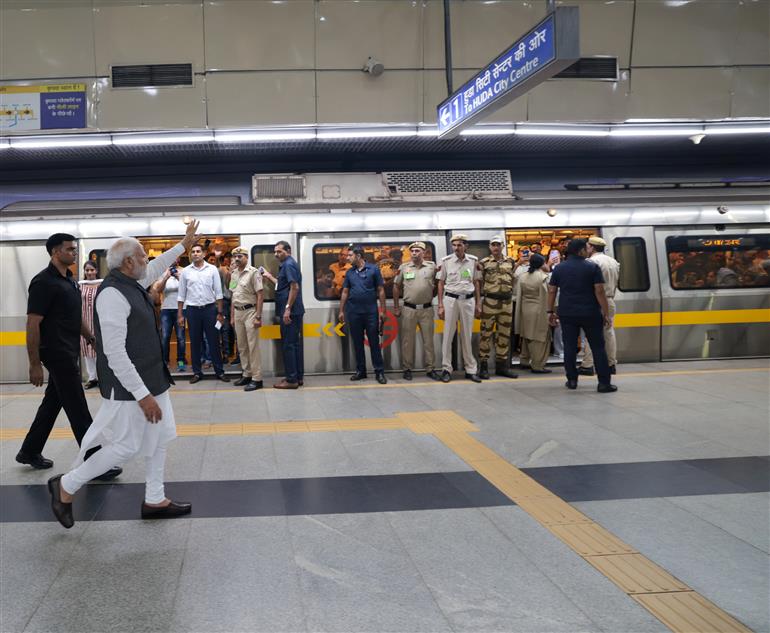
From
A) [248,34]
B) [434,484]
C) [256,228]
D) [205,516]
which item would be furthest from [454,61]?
[205,516]

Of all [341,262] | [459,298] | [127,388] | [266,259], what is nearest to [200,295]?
[266,259]

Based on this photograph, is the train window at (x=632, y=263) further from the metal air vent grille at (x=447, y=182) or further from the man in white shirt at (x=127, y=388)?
the man in white shirt at (x=127, y=388)

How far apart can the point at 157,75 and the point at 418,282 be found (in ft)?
18.1

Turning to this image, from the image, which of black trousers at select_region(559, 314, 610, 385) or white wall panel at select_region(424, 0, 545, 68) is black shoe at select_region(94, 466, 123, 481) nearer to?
black trousers at select_region(559, 314, 610, 385)

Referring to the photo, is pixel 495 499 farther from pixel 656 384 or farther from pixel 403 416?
pixel 656 384

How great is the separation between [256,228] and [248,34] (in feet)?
11.3

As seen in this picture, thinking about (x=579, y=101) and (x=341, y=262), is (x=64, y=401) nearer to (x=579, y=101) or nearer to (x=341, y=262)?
(x=341, y=262)

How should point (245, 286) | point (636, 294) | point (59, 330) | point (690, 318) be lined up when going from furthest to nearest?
point (690, 318) < point (636, 294) < point (245, 286) < point (59, 330)

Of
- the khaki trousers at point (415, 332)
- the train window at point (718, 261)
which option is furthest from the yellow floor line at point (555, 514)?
the train window at point (718, 261)

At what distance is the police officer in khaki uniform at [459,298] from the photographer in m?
8.87

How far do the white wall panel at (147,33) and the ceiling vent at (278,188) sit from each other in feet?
7.73

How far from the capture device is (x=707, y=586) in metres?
3.05

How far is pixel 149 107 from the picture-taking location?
35.1 feet

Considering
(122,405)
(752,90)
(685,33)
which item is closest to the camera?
(122,405)
